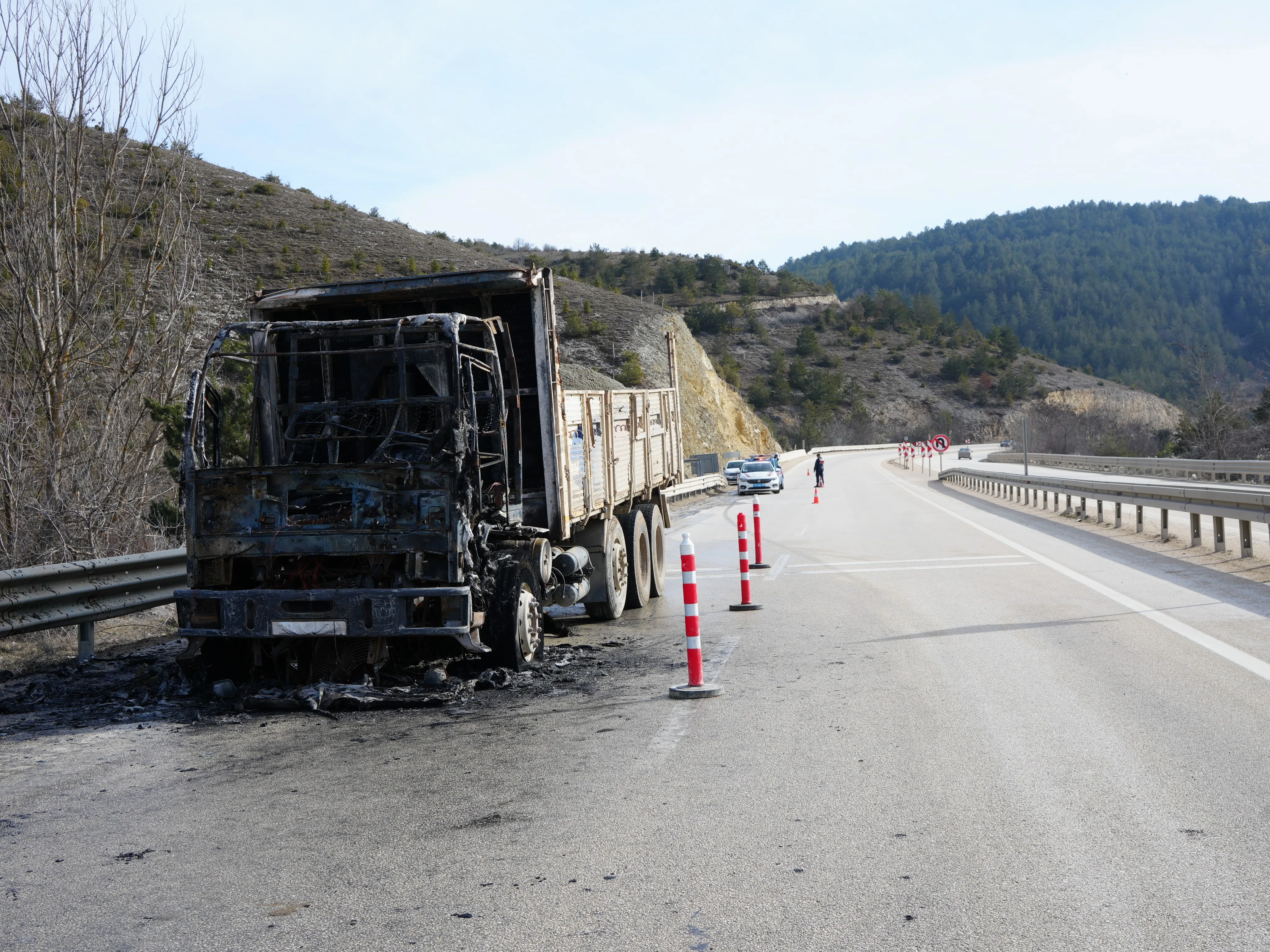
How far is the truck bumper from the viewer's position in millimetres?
7273

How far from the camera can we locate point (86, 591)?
29.8 feet

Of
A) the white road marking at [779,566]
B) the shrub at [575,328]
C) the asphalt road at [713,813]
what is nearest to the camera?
the asphalt road at [713,813]

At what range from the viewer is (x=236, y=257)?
171 feet

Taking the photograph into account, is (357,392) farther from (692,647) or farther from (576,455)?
(692,647)

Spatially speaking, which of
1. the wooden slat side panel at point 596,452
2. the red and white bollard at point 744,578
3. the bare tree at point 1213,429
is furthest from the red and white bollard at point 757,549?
the bare tree at point 1213,429

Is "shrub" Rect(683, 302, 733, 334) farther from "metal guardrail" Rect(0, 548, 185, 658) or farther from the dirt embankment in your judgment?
"metal guardrail" Rect(0, 548, 185, 658)

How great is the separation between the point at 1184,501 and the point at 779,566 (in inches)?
248

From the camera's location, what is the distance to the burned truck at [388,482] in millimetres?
7352

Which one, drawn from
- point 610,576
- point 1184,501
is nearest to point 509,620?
point 610,576

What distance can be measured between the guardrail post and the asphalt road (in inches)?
97.4

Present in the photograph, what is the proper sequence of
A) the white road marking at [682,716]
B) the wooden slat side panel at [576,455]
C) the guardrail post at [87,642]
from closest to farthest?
the white road marking at [682,716] → the guardrail post at [87,642] → the wooden slat side panel at [576,455]

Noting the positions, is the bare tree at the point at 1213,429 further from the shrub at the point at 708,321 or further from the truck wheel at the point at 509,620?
the shrub at the point at 708,321

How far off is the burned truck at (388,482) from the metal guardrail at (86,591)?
3.04 ft

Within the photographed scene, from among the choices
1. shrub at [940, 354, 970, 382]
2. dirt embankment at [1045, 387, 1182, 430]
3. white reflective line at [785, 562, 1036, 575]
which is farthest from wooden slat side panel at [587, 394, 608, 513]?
shrub at [940, 354, 970, 382]
